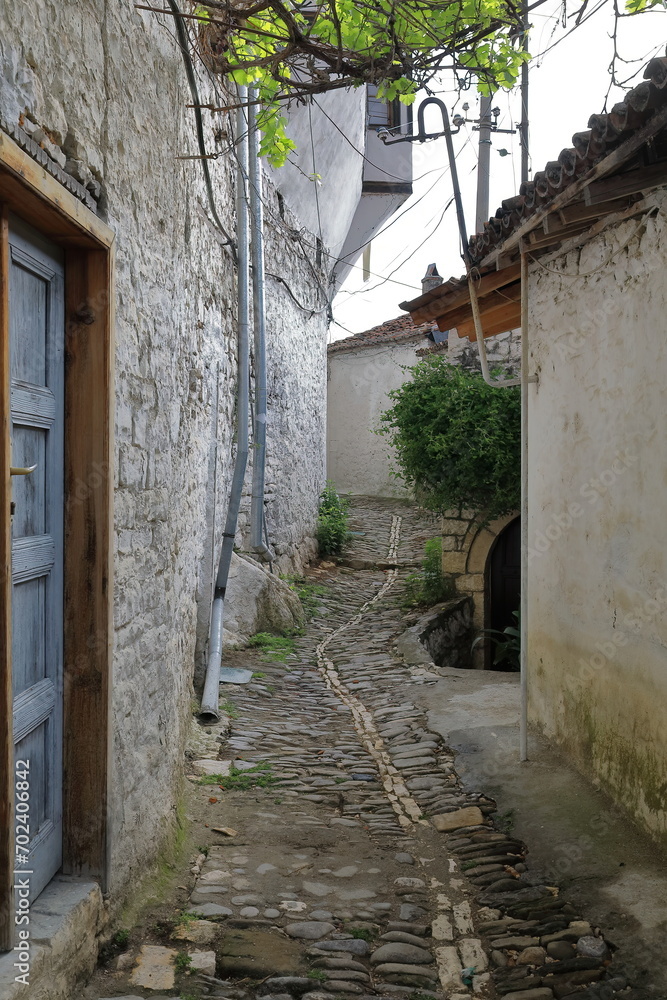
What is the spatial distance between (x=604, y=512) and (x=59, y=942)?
312cm

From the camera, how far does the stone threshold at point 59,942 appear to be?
1.91 metres

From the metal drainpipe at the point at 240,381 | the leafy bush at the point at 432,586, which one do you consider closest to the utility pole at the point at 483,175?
the leafy bush at the point at 432,586

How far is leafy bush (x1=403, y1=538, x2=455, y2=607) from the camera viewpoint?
32.1 feet

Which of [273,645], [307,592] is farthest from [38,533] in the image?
[307,592]

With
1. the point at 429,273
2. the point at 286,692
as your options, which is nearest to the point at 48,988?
the point at 286,692

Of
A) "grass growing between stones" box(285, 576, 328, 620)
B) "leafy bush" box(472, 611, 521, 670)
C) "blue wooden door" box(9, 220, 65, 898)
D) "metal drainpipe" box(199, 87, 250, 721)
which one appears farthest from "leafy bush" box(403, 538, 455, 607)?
"blue wooden door" box(9, 220, 65, 898)

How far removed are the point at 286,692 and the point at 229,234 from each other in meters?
4.24

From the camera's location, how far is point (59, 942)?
2131mm

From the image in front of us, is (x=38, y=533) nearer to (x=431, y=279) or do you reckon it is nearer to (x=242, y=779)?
(x=242, y=779)

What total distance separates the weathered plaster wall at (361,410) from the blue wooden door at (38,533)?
16790mm

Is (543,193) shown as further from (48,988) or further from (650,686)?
(48,988)

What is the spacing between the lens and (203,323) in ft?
19.1

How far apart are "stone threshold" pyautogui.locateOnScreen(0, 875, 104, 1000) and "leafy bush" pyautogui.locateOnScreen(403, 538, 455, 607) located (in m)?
7.51

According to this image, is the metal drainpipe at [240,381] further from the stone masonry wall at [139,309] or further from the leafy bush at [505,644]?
the leafy bush at [505,644]
